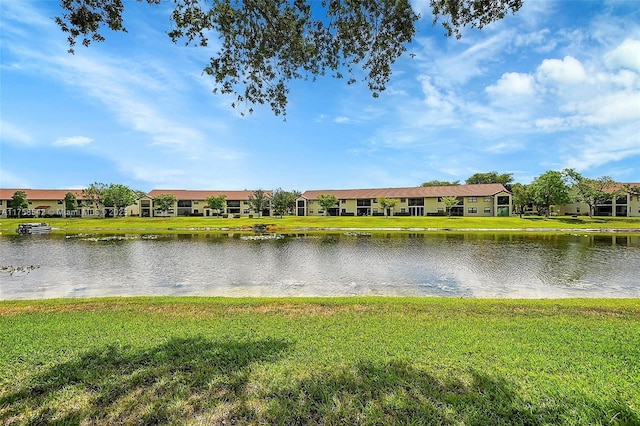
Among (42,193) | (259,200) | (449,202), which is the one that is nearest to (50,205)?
(42,193)

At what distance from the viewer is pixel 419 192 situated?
8369 cm

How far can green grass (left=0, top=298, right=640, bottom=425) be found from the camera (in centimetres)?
407

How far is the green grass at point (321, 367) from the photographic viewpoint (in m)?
4.07

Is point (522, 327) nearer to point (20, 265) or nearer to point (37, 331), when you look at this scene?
point (37, 331)

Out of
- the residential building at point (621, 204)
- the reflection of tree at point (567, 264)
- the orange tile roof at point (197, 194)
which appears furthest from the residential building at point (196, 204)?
the residential building at point (621, 204)

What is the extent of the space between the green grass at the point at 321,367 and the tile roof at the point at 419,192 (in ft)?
245

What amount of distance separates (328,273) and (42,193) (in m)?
106

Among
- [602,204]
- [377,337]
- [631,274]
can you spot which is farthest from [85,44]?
[602,204]

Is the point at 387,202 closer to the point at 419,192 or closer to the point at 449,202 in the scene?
the point at 419,192

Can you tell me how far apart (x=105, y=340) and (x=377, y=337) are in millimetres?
4960

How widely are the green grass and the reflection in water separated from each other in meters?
5.16

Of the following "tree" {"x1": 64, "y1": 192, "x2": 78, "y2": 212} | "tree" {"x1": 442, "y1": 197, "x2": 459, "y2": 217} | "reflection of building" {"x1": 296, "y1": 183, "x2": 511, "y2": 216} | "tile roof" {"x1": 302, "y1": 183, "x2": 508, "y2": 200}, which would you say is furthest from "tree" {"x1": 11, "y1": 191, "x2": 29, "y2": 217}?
"tree" {"x1": 442, "y1": 197, "x2": 459, "y2": 217}

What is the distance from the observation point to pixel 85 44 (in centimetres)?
742

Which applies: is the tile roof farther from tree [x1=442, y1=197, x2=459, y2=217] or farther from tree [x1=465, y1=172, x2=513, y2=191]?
tree [x1=465, y1=172, x2=513, y2=191]
